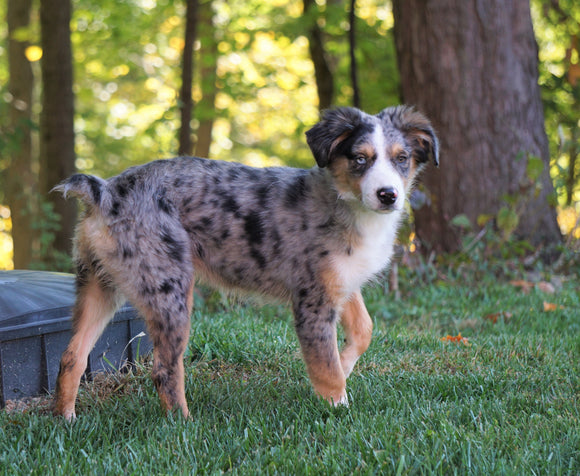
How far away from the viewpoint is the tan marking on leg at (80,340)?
3871 mm

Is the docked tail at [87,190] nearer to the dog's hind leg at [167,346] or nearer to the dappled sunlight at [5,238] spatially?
the dog's hind leg at [167,346]

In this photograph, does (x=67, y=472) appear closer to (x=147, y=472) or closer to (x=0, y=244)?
(x=147, y=472)

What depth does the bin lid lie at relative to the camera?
404 cm

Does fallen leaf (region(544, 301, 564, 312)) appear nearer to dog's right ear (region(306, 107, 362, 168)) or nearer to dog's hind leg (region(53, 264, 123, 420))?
dog's right ear (region(306, 107, 362, 168))

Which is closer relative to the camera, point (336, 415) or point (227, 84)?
point (336, 415)

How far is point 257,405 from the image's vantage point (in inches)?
154

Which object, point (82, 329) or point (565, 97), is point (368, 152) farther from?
point (565, 97)

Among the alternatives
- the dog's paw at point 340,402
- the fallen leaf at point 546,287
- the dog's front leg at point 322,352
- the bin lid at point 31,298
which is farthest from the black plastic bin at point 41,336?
the fallen leaf at point 546,287

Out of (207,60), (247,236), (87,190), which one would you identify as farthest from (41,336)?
(207,60)

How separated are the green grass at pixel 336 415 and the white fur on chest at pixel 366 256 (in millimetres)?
696

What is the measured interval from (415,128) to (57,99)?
755cm

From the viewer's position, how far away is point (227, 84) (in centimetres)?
1562

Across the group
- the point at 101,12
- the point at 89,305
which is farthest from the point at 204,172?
the point at 101,12

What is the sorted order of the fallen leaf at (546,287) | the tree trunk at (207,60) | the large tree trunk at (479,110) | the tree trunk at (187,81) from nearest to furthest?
the fallen leaf at (546,287) → the large tree trunk at (479,110) → the tree trunk at (187,81) → the tree trunk at (207,60)
